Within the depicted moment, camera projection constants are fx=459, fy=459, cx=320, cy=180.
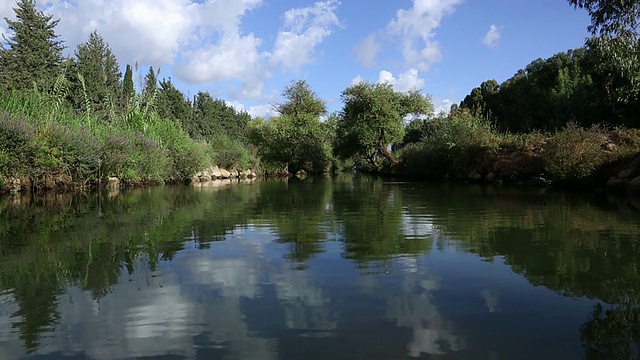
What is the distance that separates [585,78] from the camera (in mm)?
53719

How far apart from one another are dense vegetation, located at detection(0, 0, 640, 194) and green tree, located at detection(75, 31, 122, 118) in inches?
6.6

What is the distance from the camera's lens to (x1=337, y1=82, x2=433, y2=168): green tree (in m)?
44.6

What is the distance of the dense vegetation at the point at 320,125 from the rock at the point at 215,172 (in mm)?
934

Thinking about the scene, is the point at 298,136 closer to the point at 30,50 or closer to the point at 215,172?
the point at 215,172

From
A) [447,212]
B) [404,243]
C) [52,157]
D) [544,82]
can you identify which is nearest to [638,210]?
[447,212]

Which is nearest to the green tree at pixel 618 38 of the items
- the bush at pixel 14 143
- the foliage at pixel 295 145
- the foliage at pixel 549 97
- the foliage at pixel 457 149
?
the foliage at pixel 457 149

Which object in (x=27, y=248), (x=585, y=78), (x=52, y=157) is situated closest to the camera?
(x=27, y=248)

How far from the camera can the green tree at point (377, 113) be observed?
44.6m

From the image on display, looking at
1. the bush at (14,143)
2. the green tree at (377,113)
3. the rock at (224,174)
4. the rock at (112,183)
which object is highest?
the green tree at (377,113)

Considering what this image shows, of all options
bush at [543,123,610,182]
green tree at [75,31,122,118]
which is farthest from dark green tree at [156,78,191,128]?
bush at [543,123,610,182]

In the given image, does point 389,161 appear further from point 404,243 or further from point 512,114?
point 404,243

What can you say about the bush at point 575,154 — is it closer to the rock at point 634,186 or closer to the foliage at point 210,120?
the rock at point 634,186

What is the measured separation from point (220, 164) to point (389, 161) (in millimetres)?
18555

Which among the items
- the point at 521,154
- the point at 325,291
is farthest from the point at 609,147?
the point at 325,291
